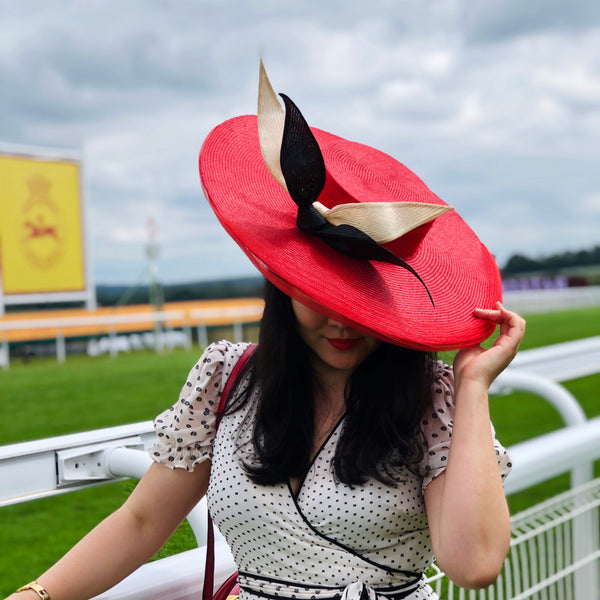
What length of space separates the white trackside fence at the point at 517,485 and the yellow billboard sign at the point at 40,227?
652 inches

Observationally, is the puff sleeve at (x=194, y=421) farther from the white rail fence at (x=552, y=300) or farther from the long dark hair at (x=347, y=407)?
the white rail fence at (x=552, y=300)

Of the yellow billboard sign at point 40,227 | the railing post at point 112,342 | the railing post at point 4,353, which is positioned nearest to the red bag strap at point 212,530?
the railing post at point 4,353

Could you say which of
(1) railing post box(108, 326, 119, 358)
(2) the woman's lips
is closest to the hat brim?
(2) the woman's lips

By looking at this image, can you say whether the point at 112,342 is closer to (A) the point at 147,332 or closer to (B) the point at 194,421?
(A) the point at 147,332

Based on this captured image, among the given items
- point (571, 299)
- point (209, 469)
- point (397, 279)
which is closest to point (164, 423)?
point (209, 469)

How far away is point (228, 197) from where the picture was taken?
1280 millimetres

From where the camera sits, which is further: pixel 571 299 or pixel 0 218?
pixel 571 299

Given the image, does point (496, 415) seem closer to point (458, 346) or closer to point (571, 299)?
point (458, 346)

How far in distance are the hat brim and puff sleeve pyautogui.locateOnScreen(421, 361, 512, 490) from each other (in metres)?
0.12

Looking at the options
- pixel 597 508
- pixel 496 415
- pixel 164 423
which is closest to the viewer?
pixel 164 423

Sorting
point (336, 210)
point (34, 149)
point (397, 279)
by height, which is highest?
point (34, 149)

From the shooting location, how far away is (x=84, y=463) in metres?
1.43

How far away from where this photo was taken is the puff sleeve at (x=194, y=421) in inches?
55.7

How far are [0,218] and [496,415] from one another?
13.5m
